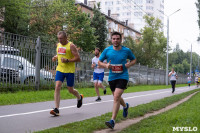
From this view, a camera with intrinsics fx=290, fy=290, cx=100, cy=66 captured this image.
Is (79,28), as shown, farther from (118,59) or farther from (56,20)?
(118,59)

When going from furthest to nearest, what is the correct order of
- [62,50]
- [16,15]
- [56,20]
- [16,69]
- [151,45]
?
[151,45]
[56,20]
[16,15]
[16,69]
[62,50]

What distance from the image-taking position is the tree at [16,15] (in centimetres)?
3150

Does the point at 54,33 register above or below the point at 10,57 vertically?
above

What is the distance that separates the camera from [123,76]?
18.6ft

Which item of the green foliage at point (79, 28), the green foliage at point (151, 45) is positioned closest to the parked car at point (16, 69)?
the green foliage at point (79, 28)

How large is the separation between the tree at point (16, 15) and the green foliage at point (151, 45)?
1142 inches

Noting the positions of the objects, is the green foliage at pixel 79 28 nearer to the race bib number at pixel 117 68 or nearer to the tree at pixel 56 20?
the tree at pixel 56 20

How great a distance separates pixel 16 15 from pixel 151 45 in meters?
33.5

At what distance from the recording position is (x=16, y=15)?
32.4m

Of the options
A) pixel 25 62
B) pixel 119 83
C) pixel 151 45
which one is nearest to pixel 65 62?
pixel 119 83

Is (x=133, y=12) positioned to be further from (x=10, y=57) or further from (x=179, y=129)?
(x=179, y=129)

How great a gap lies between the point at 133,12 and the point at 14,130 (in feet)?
339

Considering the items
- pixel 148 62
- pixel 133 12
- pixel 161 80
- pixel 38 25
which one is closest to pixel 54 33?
pixel 38 25

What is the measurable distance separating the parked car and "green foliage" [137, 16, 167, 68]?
148 feet
